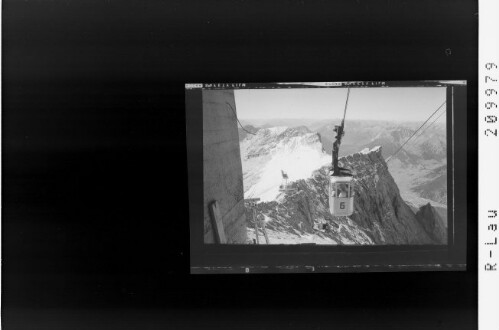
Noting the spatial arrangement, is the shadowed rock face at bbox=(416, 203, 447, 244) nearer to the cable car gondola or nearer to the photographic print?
the photographic print

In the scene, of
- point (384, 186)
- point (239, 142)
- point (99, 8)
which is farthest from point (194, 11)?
point (384, 186)
